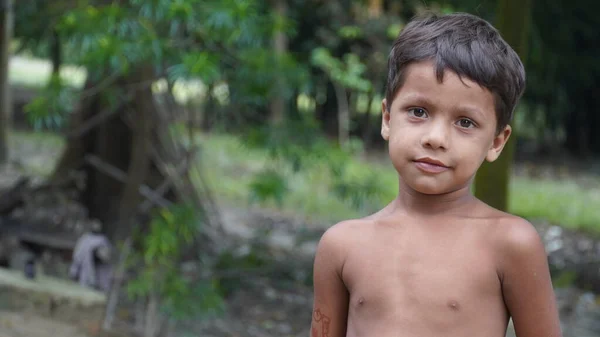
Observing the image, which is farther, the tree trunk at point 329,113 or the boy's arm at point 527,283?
the tree trunk at point 329,113

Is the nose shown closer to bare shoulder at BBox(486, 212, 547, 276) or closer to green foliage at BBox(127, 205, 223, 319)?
bare shoulder at BBox(486, 212, 547, 276)

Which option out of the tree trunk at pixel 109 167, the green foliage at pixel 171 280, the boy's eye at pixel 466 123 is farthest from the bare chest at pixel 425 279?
the tree trunk at pixel 109 167

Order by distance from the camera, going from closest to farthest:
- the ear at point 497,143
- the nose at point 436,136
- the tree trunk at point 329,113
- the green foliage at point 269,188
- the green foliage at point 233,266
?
the nose at point 436,136, the ear at point 497,143, the green foliage at point 269,188, the green foliage at point 233,266, the tree trunk at point 329,113

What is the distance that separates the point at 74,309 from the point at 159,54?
4.75ft

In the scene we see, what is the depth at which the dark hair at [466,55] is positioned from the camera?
1759mm

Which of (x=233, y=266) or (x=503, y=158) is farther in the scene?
(x=233, y=266)

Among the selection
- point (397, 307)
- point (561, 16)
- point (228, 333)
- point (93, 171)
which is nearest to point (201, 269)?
point (228, 333)

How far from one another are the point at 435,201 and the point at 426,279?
164mm

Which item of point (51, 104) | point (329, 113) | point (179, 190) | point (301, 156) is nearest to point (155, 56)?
point (51, 104)

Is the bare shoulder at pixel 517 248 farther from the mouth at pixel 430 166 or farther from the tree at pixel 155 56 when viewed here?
the tree at pixel 155 56

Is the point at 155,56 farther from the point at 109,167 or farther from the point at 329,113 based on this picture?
the point at 329,113

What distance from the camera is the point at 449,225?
181 cm

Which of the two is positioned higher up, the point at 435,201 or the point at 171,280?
the point at 435,201

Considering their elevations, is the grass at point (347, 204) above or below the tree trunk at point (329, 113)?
below
